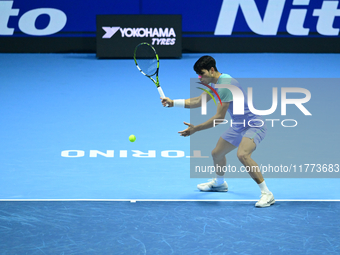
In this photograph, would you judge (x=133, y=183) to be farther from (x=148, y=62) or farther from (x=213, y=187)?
(x=148, y=62)

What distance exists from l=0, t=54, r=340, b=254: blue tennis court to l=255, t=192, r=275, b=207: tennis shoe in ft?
0.33

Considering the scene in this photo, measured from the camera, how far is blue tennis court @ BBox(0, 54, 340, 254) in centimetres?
511

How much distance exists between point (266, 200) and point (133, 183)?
1.81m

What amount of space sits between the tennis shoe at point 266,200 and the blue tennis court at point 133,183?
0.33 ft

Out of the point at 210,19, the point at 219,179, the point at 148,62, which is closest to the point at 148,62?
the point at 148,62

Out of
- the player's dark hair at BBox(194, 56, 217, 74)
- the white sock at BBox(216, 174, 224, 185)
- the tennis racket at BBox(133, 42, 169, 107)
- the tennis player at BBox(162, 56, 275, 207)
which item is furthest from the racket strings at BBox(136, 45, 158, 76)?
the white sock at BBox(216, 174, 224, 185)

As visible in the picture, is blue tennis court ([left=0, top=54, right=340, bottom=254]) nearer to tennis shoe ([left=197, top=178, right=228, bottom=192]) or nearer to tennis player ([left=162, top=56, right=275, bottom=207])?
tennis shoe ([left=197, top=178, right=228, bottom=192])

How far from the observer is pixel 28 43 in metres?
16.6

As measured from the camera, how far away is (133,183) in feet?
22.5

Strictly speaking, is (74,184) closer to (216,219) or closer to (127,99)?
(216,219)

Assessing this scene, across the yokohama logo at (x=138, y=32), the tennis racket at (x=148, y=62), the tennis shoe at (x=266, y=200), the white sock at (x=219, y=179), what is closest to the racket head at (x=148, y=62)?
the tennis racket at (x=148, y=62)

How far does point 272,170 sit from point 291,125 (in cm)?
226

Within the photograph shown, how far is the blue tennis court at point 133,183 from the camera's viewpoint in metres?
5.11

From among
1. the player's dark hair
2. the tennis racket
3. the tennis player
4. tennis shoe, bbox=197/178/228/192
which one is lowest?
tennis shoe, bbox=197/178/228/192
